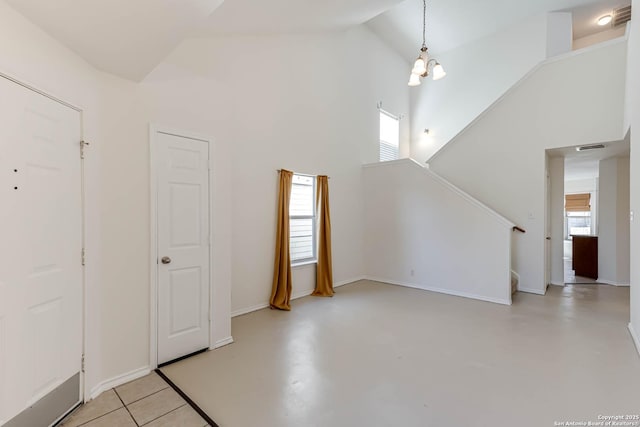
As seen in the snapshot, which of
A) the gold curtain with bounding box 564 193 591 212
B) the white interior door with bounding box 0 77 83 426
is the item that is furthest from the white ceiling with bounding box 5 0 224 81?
the gold curtain with bounding box 564 193 591 212

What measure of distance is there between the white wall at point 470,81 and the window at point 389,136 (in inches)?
32.0

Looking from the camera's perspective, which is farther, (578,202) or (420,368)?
(578,202)

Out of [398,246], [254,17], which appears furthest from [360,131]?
[254,17]

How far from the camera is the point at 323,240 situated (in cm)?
519

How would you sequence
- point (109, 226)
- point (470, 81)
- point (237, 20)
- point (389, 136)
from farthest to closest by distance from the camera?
point (389, 136) < point (470, 81) < point (237, 20) < point (109, 226)

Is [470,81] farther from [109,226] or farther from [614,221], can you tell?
[109,226]

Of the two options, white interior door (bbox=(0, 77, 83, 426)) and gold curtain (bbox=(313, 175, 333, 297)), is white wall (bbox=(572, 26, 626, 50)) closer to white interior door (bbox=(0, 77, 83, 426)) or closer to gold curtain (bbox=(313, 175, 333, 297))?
gold curtain (bbox=(313, 175, 333, 297))

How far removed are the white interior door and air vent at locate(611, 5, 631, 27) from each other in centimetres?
926

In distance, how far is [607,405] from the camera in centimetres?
209

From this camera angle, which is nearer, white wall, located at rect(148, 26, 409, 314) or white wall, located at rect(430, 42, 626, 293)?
white wall, located at rect(148, 26, 409, 314)

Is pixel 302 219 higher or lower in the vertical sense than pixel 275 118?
lower

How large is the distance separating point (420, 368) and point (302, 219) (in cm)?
305

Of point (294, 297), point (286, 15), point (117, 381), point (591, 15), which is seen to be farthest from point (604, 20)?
point (117, 381)

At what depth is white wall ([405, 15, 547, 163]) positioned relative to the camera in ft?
20.7
